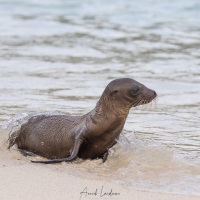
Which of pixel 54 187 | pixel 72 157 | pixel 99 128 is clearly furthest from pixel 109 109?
pixel 54 187

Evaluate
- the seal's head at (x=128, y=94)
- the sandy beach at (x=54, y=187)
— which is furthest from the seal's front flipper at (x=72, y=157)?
the seal's head at (x=128, y=94)

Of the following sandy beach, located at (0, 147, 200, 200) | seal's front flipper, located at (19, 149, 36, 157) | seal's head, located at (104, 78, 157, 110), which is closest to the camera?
sandy beach, located at (0, 147, 200, 200)

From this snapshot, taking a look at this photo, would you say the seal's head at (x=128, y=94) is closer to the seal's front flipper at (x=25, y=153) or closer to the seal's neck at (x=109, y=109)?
the seal's neck at (x=109, y=109)

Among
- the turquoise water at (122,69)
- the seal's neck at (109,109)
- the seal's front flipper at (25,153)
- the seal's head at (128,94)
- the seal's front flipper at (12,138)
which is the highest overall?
the seal's head at (128,94)

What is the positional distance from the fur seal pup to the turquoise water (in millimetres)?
148

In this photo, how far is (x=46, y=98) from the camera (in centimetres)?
1014

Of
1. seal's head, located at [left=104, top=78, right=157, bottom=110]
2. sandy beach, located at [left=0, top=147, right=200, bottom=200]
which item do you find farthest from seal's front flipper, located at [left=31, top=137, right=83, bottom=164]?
seal's head, located at [left=104, top=78, right=157, bottom=110]

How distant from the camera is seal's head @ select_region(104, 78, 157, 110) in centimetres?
691

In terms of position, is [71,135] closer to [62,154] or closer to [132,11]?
[62,154]

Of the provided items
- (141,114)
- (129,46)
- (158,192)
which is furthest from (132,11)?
(158,192)

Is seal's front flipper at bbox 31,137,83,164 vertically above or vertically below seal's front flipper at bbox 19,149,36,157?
above

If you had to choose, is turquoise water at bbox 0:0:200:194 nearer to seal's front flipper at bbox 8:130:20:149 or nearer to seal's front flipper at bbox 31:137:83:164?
seal's front flipper at bbox 31:137:83:164

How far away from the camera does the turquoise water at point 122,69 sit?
7035mm

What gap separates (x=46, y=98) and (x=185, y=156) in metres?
3.26
